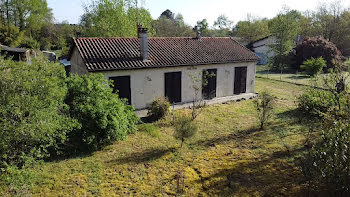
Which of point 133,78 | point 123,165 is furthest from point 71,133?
point 133,78

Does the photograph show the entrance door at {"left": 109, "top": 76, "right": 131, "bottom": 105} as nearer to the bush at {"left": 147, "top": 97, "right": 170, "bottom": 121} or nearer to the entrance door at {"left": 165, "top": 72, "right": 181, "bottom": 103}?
the bush at {"left": 147, "top": 97, "right": 170, "bottom": 121}

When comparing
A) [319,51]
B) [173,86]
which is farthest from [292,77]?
[173,86]

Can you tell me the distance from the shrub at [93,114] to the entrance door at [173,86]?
5.30 metres

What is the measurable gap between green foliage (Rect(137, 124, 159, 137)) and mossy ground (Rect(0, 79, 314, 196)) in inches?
5.7

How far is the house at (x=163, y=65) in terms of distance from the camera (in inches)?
544

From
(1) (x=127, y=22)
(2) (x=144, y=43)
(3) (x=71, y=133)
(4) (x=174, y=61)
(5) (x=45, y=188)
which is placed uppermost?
(1) (x=127, y=22)

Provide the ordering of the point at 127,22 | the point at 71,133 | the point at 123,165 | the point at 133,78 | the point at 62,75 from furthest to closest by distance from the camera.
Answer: the point at 127,22 → the point at 133,78 → the point at 62,75 → the point at 71,133 → the point at 123,165

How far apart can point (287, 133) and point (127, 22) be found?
74.8 ft

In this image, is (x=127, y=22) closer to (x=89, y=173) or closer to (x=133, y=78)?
(x=133, y=78)

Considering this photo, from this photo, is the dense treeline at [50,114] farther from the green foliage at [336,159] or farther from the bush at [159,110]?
the green foliage at [336,159]

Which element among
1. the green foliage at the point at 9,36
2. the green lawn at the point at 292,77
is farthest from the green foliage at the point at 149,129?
the green foliage at the point at 9,36

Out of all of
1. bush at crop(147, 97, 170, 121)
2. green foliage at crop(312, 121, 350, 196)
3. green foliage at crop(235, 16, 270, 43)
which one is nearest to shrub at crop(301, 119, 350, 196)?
green foliage at crop(312, 121, 350, 196)

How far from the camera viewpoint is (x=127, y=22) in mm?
28703

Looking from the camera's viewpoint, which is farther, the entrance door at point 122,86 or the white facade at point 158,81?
the white facade at point 158,81
